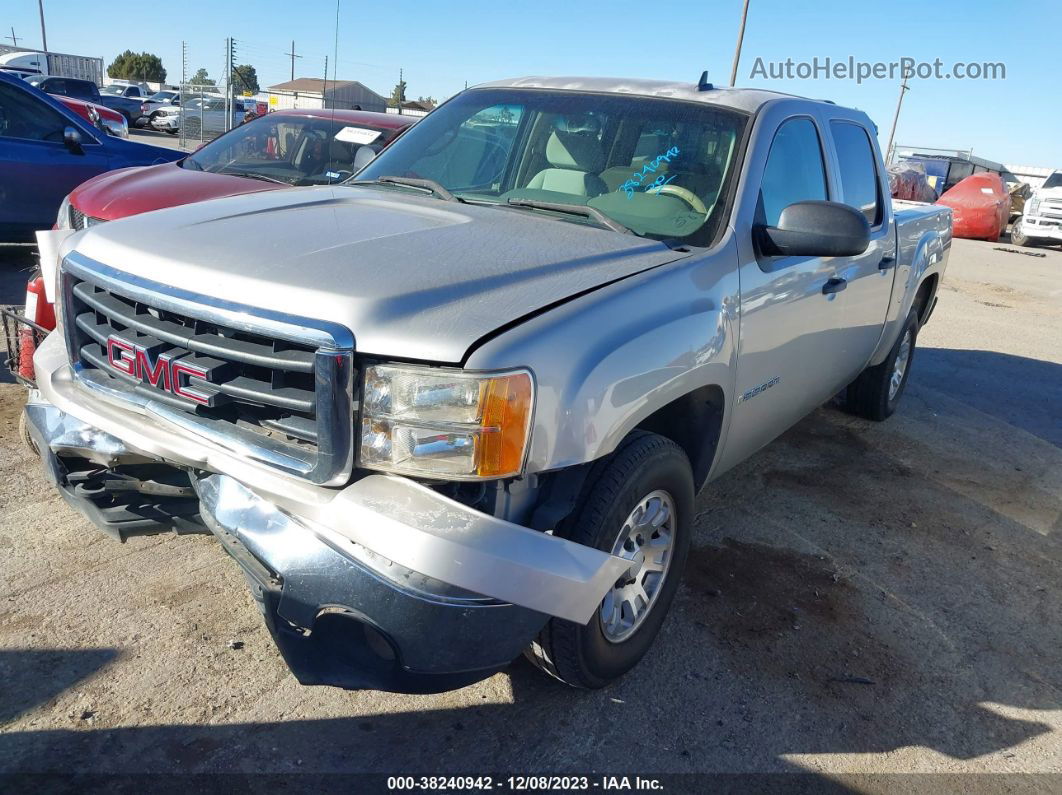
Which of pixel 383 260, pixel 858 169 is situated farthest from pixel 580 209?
pixel 858 169

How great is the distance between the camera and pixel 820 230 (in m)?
3.07

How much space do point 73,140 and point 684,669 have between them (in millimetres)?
7327

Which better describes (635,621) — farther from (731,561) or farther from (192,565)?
(192,565)

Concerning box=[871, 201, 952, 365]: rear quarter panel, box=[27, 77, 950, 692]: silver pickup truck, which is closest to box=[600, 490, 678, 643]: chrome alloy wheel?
box=[27, 77, 950, 692]: silver pickup truck

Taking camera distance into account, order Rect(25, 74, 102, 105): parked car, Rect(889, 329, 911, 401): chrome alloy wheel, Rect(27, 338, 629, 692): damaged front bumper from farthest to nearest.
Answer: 1. Rect(25, 74, 102, 105): parked car
2. Rect(889, 329, 911, 401): chrome alloy wheel
3. Rect(27, 338, 629, 692): damaged front bumper

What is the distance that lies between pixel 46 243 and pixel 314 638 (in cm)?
217

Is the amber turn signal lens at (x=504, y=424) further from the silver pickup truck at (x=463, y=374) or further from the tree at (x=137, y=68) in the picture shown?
the tree at (x=137, y=68)

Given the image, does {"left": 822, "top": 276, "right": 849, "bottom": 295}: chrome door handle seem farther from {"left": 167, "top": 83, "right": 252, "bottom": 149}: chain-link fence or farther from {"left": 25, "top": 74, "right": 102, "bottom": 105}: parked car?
{"left": 25, "top": 74, "right": 102, "bottom": 105}: parked car

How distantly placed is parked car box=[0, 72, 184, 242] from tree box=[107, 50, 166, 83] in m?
71.0

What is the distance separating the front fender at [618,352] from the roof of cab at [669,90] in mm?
847

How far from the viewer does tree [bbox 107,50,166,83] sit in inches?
2795

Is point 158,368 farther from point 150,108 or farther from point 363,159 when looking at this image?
point 150,108

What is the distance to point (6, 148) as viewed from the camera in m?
7.84

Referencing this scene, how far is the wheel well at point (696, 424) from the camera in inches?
117
